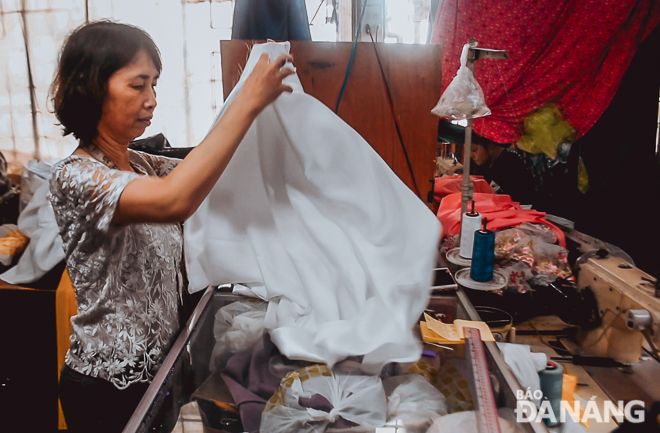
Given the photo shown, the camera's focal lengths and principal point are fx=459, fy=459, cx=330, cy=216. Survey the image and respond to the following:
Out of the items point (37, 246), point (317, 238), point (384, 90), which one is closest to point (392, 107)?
point (384, 90)

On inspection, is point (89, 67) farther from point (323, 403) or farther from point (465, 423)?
point (465, 423)

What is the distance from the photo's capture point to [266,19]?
1962 mm

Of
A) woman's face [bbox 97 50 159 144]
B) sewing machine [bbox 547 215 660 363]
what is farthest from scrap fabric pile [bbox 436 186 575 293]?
woman's face [bbox 97 50 159 144]

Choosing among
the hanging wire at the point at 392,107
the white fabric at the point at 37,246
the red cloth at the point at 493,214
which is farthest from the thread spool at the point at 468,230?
the white fabric at the point at 37,246

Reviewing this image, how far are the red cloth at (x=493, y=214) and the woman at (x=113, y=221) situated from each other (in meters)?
1.50

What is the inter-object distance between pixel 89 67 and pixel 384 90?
1125 mm

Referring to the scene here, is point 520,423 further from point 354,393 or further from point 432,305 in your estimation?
point 432,305

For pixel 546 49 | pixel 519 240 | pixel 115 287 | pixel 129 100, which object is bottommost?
pixel 519 240

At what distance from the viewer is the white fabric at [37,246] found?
7.55 feet

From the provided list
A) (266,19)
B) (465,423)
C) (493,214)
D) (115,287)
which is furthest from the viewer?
(493,214)

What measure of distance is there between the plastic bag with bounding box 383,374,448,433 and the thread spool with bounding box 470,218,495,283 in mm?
817

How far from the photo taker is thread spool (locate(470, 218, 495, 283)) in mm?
1632

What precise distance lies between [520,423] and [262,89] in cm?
77

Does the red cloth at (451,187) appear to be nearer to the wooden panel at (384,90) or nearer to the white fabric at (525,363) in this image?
the wooden panel at (384,90)
